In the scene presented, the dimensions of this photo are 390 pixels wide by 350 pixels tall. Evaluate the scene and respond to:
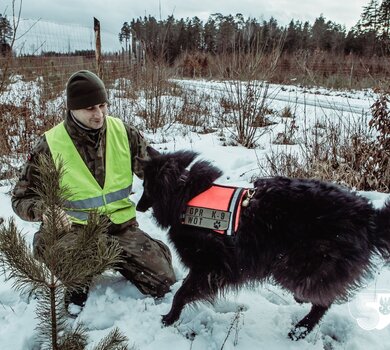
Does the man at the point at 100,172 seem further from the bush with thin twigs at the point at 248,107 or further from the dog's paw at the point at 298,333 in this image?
the bush with thin twigs at the point at 248,107

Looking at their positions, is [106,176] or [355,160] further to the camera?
[355,160]

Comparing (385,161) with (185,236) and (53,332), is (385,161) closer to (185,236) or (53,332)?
(185,236)

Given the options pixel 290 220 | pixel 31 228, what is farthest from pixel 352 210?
pixel 31 228

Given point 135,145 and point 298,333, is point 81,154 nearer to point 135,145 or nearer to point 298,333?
point 135,145

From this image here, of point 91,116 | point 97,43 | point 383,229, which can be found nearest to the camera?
point 383,229

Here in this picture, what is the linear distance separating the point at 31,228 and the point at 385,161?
4.04 meters

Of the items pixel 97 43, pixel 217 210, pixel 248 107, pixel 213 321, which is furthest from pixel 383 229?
pixel 97 43

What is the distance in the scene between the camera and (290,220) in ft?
6.48

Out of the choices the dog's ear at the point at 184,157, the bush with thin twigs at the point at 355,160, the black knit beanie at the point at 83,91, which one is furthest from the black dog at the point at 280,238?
the bush with thin twigs at the point at 355,160

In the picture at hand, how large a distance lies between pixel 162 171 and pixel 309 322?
141cm

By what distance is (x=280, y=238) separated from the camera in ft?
6.61

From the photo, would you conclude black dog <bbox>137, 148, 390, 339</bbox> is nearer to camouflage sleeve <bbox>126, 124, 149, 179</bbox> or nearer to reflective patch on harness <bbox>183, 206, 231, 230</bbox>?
reflective patch on harness <bbox>183, 206, 231, 230</bbox>

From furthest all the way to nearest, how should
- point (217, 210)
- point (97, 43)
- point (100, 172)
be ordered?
1. point (97, 43)
2. point (100, 172)
3. point (217, 210)

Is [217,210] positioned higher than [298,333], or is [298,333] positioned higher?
[217,210]
